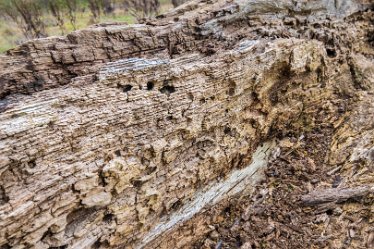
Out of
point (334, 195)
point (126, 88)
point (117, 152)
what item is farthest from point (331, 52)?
point (117, 152)

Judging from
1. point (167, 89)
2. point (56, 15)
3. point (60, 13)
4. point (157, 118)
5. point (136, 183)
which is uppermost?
point (56, 15)

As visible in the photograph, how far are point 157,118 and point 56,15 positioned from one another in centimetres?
1211

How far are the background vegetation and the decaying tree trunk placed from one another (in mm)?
7232

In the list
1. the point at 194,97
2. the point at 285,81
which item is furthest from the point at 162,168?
the point at 285,81

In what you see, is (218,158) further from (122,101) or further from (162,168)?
(122,101)

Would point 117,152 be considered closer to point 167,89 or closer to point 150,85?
point 150,85

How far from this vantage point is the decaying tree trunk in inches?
140

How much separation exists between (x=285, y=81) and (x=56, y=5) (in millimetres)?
13218

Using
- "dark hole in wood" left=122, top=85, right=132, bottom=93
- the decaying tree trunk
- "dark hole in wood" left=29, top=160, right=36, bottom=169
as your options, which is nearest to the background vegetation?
the decaying tree trunk

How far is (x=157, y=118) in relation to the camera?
14.4 feet

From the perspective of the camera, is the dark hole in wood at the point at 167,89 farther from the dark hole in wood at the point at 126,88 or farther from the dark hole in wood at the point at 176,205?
the dark hole in wood at the point at 176,205

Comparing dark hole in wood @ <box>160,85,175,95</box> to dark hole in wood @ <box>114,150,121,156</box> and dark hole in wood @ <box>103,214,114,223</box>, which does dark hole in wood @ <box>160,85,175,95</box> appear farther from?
dark hole in wood @ <box>103,214,114,223</box>

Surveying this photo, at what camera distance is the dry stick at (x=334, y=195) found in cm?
562

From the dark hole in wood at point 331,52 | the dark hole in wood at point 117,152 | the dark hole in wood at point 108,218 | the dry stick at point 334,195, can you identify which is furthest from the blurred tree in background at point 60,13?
the dry stick at point 334,195
